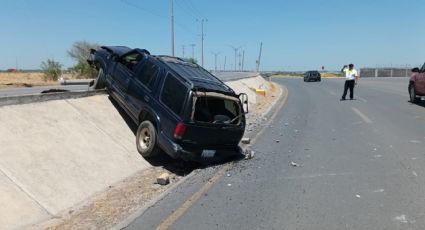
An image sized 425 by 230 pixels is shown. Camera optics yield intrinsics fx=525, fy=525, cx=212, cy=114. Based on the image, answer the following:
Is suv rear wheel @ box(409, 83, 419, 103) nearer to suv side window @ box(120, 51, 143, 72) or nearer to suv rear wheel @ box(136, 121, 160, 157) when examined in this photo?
suv side window @ box(120, 51, 143, 72)

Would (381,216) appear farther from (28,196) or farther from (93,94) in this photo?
(93,94)

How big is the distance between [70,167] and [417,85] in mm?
18096

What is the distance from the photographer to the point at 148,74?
37.8 ft

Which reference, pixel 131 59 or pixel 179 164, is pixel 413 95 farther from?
pixel 179 164

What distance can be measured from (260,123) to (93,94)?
254 inches

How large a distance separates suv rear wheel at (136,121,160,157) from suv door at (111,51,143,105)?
1417mm

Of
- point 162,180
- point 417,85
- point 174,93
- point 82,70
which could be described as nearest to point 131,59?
point 174,93

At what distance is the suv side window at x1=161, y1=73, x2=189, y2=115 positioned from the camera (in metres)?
10.1

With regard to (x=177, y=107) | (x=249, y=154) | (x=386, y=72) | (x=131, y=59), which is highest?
Result: (x=131, y=59)

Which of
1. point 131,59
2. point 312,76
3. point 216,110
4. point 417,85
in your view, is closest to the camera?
point 216,110

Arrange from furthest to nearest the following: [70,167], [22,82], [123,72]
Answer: [22,82]
[123,72]
[70,167]

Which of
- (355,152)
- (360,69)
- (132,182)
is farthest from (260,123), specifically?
(360,69)

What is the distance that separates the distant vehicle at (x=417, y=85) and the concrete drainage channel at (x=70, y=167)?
14.4m

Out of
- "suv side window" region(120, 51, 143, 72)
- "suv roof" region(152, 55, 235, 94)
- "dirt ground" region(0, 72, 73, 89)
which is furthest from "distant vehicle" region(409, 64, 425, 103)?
"dirt ground" region(0, 72, 73, 89)
